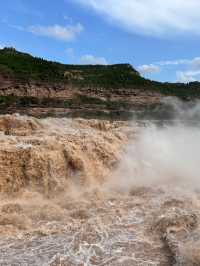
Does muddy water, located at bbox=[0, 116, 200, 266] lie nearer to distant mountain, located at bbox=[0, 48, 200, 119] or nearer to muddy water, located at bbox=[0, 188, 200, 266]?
muddy water, located at bbox=[0, 188, 200, 266]

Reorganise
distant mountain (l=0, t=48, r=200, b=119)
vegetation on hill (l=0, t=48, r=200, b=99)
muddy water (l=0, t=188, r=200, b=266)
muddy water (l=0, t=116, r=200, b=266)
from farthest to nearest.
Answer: vegetation on hill (l=0, t=48, r=200, b=99) < distant mountain (l=0, t=48, r=200, b=119) < muddy water (l=0, t=116, r=200, b=266) < muddy water (l=0, t=188, r=200, b=266)

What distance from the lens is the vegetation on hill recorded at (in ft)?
143

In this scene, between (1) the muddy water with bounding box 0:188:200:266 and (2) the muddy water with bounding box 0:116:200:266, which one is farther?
(2) the muddy water with bounding box 0:116:200:266

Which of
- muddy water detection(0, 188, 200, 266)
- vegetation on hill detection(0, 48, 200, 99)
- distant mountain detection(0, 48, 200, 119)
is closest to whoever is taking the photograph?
muddy water detection(0, 188, 200, 266)

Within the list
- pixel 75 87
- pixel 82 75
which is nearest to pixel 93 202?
pixel 75 87

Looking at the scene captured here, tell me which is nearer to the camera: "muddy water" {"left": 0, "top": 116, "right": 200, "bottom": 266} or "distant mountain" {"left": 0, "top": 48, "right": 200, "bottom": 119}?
"muddy water" {"left": 0, "top": 116, "right": 200, "bottom": 266}

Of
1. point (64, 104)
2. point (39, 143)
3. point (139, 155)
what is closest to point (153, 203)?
point (39, 143)

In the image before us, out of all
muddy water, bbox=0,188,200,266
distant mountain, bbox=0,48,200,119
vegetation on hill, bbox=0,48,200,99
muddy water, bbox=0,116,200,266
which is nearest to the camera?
muddy water, bbox=0,188,200,266

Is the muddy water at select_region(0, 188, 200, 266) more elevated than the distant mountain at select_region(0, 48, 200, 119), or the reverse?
the distant mountain at select_region(0, 48, 200, 119)

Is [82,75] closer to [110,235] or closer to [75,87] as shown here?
[75,87]

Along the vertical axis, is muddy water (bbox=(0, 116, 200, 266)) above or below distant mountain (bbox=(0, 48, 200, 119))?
below

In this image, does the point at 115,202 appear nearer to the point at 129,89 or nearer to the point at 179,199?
the point at 179,199

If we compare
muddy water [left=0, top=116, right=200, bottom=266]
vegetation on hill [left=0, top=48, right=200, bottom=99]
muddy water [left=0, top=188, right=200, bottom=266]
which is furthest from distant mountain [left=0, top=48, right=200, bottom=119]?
muddy water [left=0, top=188, right=200, bottom=266]

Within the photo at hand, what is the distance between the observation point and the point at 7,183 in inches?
456
